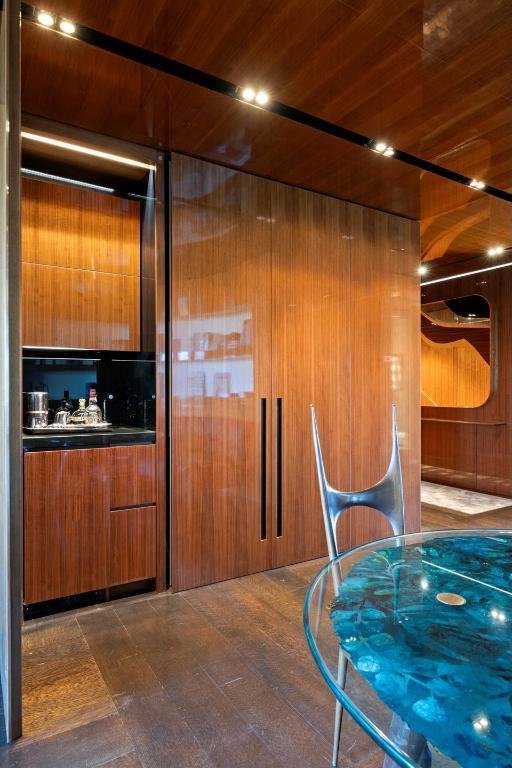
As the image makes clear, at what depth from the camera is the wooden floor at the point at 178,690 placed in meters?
1.64

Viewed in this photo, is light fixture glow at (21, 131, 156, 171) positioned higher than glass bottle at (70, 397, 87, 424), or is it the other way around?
light fixture glow at (21, 131, 156, 171)

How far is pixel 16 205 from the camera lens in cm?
173

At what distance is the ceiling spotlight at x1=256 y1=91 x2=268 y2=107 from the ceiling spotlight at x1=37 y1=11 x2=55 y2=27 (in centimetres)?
99

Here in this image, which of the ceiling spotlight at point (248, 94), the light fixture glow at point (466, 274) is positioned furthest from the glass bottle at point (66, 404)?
the light fixture glow at point (466, 274)

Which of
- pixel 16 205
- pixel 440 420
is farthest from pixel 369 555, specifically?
pixel 440 420

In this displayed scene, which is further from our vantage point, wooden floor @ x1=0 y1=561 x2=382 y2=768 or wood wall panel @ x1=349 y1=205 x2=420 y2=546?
wood wall panel @ x1=349 y1=205 x2=420 y2=546

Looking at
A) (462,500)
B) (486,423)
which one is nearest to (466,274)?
(486,423)

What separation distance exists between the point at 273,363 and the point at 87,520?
161 centimetres

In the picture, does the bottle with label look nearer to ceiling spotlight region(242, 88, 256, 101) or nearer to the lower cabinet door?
the lower cabinet door

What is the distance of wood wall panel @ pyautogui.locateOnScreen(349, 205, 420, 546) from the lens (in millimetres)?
3773

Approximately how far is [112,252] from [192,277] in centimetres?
67

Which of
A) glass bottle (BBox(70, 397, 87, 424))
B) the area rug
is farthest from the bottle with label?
the area rug

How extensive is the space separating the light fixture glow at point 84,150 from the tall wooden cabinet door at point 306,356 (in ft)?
3.20

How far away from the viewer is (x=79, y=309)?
3.13 m
